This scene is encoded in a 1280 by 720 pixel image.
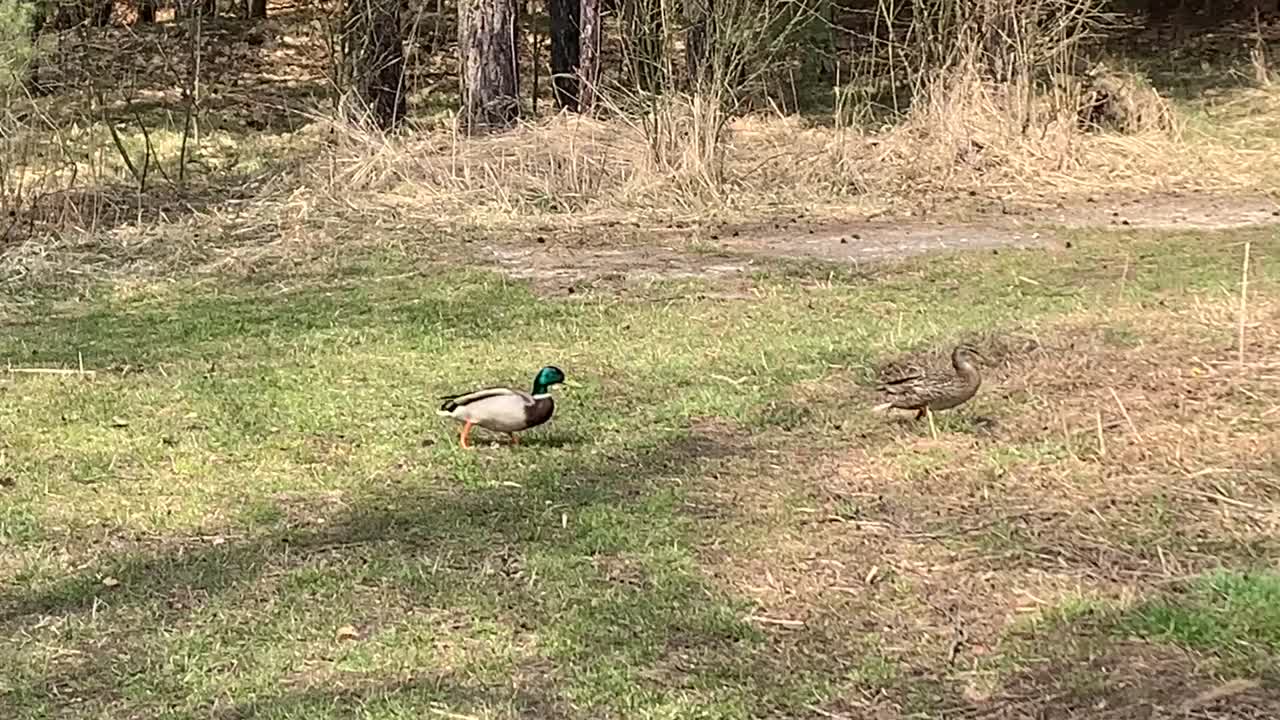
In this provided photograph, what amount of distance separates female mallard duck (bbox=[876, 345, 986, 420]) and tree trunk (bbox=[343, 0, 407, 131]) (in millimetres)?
7117

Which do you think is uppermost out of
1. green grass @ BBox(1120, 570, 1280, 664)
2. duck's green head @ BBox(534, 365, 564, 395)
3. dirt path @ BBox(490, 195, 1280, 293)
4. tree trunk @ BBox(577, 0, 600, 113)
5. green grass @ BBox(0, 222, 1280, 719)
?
tree trunk @ BBox(577, 0, 600, 113)

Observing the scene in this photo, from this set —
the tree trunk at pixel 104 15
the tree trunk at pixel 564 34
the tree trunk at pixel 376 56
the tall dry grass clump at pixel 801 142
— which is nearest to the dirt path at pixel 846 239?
the tall dry grass clump at pixel 801 142

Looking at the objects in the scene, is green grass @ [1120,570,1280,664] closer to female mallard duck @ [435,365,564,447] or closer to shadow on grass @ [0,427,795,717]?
shadow on grass @ [0,427,795,717]

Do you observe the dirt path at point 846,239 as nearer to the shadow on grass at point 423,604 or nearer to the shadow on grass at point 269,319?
the shadow on grass at point 269,319

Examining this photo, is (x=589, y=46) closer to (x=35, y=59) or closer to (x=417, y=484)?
(x=35, y=59)

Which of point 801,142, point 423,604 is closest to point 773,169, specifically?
point 801,142

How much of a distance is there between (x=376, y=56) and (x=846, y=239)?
4802 millimetres

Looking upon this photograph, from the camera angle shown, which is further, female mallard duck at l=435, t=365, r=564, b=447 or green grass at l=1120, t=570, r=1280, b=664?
female mallard duck at l=435, t=365, r=564, b=447

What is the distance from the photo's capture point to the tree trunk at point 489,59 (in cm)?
1229

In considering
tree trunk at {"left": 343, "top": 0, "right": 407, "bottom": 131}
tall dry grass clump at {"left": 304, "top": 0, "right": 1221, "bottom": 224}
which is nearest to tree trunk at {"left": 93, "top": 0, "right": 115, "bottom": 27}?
tree trunk at {"left": 343, "top": 0, "right": 407, "bottom": 131}

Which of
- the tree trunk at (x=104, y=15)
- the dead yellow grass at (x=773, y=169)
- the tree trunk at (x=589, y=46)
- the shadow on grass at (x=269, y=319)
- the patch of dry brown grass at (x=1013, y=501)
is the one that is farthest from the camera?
A: the tree trunk at (x=104, y=15)

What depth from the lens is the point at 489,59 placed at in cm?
1241

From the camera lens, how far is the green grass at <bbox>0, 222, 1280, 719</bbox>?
11.8 feet

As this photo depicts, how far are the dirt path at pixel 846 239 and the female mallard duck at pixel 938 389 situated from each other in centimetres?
307
